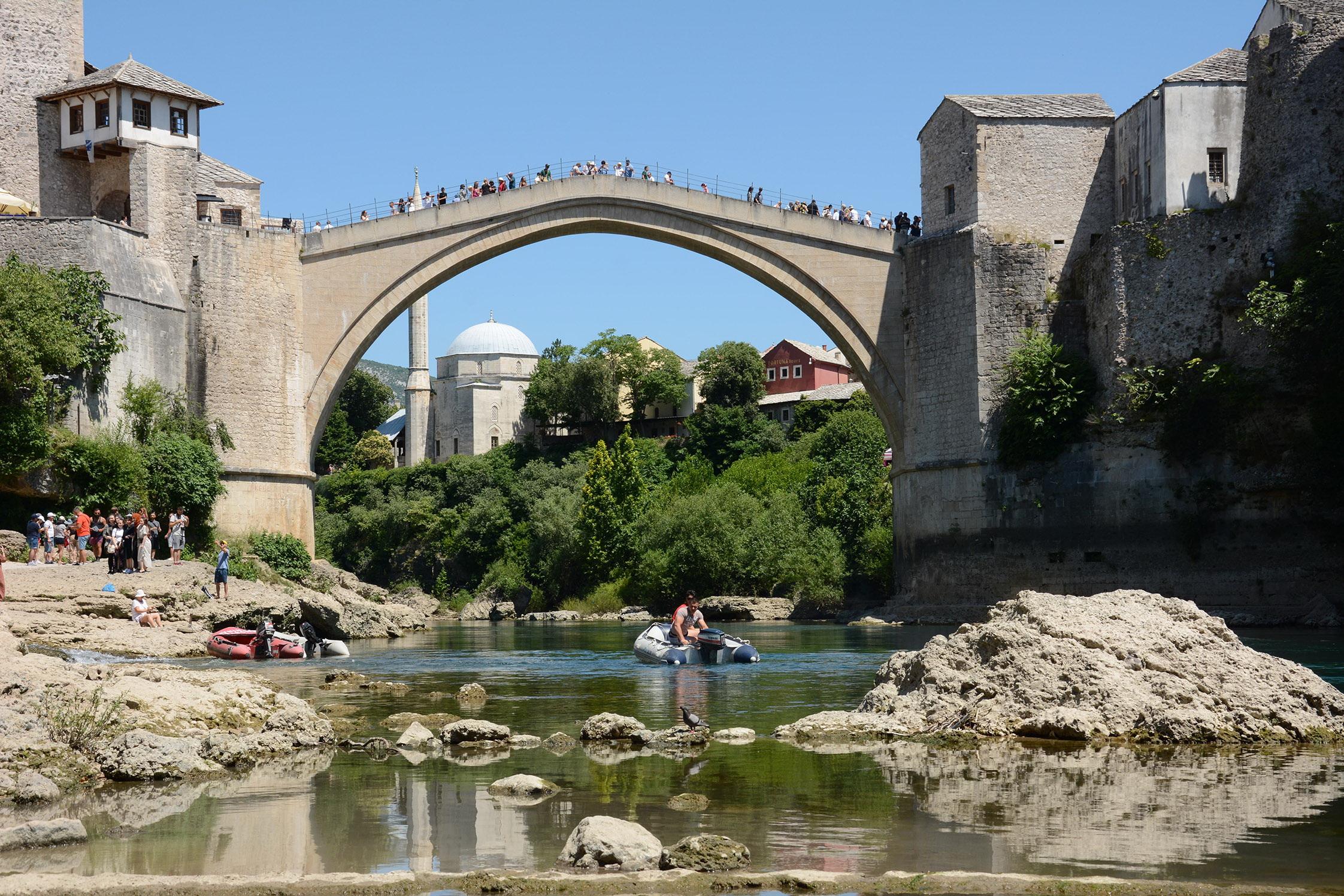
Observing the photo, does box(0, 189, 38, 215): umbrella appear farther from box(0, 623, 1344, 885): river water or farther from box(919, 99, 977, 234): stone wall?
box(0, 623, 1344, 885): river water

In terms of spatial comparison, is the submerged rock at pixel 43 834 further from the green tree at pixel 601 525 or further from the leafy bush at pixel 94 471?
the green tree at pixel 601 525

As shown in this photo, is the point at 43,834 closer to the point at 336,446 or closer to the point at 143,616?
the point at 143,616

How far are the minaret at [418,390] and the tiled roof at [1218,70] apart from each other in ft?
164

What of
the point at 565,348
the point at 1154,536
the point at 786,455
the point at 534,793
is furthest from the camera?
the point at 565,348

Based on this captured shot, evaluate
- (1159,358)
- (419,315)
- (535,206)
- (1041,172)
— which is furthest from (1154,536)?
(419,315)

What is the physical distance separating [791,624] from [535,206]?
37.8 feet

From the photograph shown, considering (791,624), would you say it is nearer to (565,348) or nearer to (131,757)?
(131,757)

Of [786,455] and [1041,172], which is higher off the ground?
[1041,172]

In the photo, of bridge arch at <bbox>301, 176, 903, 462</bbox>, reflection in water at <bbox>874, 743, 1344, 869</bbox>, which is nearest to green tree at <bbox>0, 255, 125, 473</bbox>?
bridge arch at <bbox>301, 176, 903, 462</bbox>

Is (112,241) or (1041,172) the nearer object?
(112,241)

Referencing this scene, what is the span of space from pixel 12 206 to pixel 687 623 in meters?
15.9

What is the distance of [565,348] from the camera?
225 feet

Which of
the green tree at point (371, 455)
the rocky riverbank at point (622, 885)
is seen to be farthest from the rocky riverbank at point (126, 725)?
the green tree at point (371, 455)

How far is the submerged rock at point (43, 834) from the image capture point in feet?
23.0
